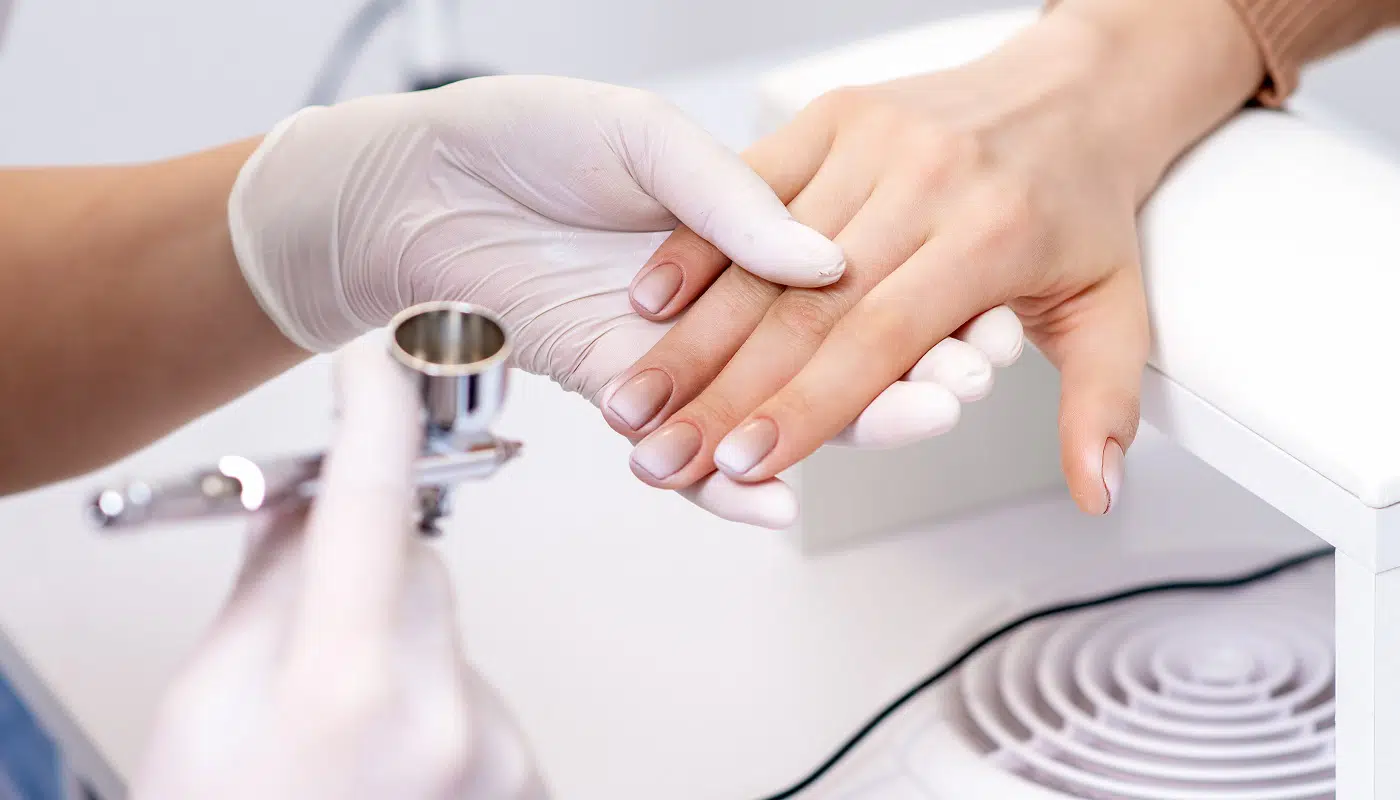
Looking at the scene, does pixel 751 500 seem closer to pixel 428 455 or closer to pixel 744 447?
pixel 744 447

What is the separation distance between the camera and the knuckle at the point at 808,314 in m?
0.71

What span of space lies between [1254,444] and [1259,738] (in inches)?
9.2

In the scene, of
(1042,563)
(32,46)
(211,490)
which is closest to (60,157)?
(32,46)

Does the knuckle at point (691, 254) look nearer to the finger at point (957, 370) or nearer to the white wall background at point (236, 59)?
the finger at point (957, 370)

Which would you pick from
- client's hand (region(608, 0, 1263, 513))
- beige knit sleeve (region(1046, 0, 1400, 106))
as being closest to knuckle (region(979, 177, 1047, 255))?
client's hand (region(608, 0, 1263, 513))

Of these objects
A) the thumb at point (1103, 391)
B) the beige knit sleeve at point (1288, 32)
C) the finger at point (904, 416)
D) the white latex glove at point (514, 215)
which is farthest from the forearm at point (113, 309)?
the beige knit sleeve at point (1288, 32)

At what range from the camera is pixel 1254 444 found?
60 centimetres

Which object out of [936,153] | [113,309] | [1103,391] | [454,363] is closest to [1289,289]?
[1103,391]

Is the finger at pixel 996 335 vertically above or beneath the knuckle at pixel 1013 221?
beneath

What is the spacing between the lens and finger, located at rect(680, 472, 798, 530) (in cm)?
62

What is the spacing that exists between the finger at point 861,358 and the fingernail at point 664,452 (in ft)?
0.06

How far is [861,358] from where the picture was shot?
67cm

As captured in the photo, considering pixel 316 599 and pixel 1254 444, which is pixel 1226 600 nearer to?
pixel 1254 444

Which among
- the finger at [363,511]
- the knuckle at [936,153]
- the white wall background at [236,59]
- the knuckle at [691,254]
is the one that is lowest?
the white wall background at [236,59]
